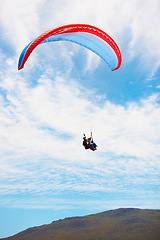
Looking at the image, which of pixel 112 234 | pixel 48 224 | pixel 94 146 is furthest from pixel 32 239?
pixel 94 146

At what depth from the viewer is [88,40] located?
24.4 m

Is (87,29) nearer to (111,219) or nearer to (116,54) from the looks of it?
(116,54)

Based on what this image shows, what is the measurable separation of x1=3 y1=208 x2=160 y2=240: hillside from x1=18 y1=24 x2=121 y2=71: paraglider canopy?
13477 cm

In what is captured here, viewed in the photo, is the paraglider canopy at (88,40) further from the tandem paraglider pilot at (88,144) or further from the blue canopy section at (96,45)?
the tandem paraglider pilot at (88,144)

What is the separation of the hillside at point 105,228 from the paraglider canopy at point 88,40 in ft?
442

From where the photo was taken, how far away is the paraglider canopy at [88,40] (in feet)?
61.4

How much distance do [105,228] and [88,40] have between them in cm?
16572

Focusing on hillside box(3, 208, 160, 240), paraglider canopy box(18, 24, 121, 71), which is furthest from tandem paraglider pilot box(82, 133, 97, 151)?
hillside box(3, 208, 160, 240)

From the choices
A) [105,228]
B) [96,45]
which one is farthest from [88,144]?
[105,228]

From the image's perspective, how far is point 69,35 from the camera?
75.2 feet

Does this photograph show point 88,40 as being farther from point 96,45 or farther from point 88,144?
point 88,144

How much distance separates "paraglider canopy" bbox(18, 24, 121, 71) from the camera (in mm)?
18706

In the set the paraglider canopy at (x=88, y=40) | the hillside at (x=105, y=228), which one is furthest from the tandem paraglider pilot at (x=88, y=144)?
the hillside at (x=105, y=228)

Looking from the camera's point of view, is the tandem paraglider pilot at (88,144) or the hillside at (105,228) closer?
the tandem paraglider pilot at (88,144)
